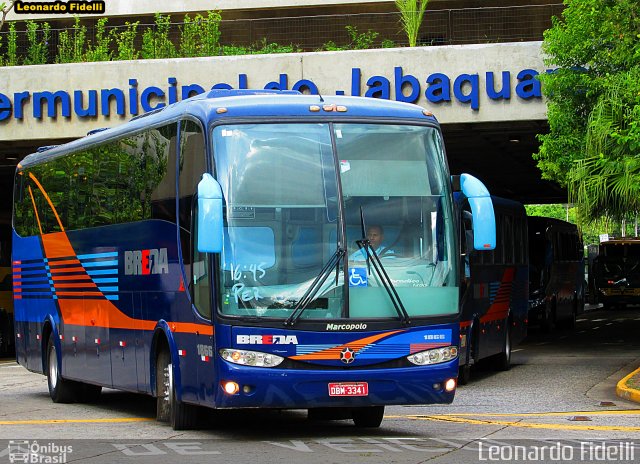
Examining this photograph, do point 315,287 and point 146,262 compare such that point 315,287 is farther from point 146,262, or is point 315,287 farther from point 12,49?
point 12,49

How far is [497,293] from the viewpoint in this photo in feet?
75.9

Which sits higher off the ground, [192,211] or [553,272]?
[192,211]

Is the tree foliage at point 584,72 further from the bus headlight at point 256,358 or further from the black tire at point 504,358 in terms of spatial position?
the bus headlight at point 256,358

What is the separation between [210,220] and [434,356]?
2.66 metres

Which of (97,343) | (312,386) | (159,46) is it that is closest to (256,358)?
(312,386)

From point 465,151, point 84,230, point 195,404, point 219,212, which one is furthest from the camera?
point 465,151

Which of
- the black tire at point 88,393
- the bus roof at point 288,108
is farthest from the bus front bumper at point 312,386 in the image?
the black tire at point 88,393

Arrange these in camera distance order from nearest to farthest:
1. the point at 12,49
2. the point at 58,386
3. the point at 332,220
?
the point at 332,220 < the point at 58,386 < the point at 12,49

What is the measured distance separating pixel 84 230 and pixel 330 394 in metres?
6.03

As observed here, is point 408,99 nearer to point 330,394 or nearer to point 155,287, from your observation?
point 155,287

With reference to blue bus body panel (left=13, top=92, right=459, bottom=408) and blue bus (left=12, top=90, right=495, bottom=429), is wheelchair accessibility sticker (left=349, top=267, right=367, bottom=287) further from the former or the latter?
blue bus body panel (left=13, top=92, right=459, bottom=408)

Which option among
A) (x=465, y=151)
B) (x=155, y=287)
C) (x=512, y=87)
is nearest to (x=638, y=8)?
(x=512, y=87)

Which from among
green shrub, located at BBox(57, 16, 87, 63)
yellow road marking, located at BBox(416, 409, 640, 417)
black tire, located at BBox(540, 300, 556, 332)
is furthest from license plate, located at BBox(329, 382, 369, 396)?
black tire, located at BBox(540, 300, 556, 332)

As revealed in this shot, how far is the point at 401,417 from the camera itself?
51.7 feet
